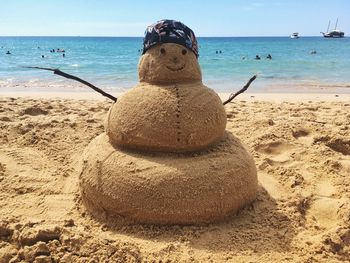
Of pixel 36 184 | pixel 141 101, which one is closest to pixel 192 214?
pixel 141 101

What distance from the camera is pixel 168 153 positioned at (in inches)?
109

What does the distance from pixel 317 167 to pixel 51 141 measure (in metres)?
3.13

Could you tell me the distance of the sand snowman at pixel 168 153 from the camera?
2.60m

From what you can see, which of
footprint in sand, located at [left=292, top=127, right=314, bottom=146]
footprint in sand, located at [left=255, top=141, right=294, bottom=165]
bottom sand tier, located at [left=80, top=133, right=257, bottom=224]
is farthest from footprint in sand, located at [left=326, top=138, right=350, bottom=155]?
bottom sand tier, located at [left=80, top=133, right=257, bottom=224]

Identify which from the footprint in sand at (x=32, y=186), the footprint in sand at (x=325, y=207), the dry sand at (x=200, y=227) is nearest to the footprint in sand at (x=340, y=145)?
the dry sand at (x=200, y=227)

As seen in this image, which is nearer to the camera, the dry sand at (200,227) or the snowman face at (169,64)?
the dry sand at (200,227)

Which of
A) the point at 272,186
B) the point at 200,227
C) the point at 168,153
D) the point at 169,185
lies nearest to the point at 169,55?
the point at 168,153

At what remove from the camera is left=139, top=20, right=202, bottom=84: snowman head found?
2.85m

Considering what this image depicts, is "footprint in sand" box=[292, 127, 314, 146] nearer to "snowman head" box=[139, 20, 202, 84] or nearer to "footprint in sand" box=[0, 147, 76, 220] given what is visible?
"snowman head" box=[139, 20, 202, 84]

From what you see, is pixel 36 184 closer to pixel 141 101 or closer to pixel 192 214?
pixel 141 101

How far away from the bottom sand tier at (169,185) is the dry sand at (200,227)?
12cm

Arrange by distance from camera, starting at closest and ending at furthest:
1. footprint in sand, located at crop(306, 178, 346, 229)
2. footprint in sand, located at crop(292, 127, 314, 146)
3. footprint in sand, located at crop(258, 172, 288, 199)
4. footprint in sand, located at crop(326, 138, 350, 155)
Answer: footprint in sand, located at crop(306, 178, 346, 229) < footprint in sand, located at crop(258, 172, 288, 199) < footprint in sand, located at crop(326, 138, 350, 155) < footprint in sand, located at crop(292, 127, 314, 146)

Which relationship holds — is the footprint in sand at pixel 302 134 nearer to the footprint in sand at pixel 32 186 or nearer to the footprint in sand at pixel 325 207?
the footprint in sand at pixel 325 207

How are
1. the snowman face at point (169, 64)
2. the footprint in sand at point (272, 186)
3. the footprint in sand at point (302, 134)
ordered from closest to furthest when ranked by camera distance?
the snowman face at point (169, 64) < the footprint in sand at point (272, 186) < the footprint in sand at point (302, 134)
